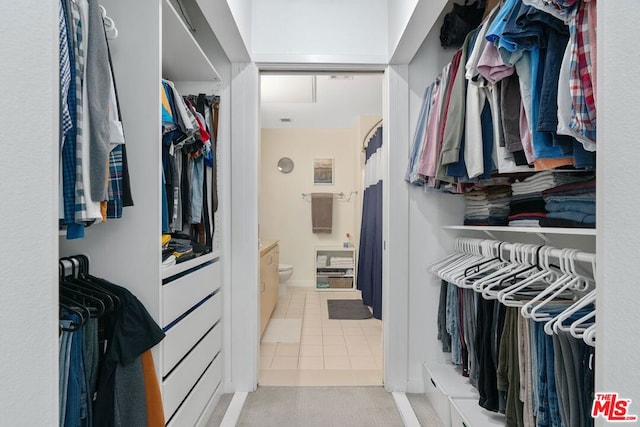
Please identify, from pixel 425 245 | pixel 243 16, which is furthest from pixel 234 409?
pixel 243 16

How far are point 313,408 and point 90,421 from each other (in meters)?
1.21

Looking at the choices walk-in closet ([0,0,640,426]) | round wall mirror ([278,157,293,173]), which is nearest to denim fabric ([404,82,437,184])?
walk-in closet ([0,0,640,426])

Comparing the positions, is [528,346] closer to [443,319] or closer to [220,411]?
[443,319]

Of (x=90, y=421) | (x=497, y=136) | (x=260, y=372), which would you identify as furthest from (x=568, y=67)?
(x=260, y=372)

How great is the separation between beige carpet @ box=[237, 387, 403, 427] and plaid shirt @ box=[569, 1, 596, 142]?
5.38 feet

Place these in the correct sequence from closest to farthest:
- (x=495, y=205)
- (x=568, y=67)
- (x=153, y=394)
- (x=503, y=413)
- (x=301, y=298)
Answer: (x=568, y=67) < (x=153, y=394) < (x=503, y=413) < (x=495, y=205) < (x=301, y=298)

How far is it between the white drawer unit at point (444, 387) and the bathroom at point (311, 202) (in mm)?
565

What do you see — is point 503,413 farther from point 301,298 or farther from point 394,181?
point 301,298

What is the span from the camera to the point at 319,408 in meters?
1.97

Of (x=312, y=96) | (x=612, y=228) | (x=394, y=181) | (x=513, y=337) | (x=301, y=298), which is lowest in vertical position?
(x=301, y=298)

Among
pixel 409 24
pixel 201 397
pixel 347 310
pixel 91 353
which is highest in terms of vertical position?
pixel 409 24

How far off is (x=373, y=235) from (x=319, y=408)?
160cm

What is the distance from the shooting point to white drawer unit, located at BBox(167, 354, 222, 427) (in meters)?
1.49

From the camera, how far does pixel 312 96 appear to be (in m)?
3.93
